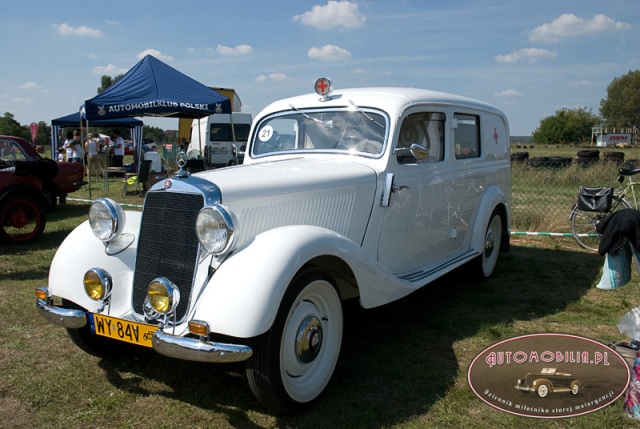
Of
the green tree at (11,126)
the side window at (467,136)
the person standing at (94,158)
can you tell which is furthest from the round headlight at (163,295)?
the green tree at (11,126)

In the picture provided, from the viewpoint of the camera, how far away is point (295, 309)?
2.81 metres

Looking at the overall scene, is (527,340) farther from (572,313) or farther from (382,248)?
(572,313)

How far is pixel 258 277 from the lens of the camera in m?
2.53

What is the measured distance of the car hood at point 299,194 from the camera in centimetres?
298

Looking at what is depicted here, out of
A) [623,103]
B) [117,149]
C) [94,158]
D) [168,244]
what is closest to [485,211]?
[168,244]

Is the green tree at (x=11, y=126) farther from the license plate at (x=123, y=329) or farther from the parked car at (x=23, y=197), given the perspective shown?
the license plate at (x=123, y=329)

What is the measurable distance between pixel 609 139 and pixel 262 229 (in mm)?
59805

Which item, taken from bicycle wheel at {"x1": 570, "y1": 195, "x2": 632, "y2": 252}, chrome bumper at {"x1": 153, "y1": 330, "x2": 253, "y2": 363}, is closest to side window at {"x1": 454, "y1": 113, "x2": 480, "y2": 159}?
bicycle wheel at {"x1": 570, "y1": 195, "x2": 632, "y2": 252}

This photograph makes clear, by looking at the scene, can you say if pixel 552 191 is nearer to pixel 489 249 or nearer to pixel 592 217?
pixel 592 217

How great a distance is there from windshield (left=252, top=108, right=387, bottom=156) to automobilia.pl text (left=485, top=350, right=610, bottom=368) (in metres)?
1.69

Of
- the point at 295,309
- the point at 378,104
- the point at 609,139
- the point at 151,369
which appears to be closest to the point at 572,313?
the point at 378,104

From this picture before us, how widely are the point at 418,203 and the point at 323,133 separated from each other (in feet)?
3.16

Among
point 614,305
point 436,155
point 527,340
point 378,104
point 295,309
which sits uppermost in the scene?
point 378,104

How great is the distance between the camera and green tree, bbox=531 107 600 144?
68.9 meters
